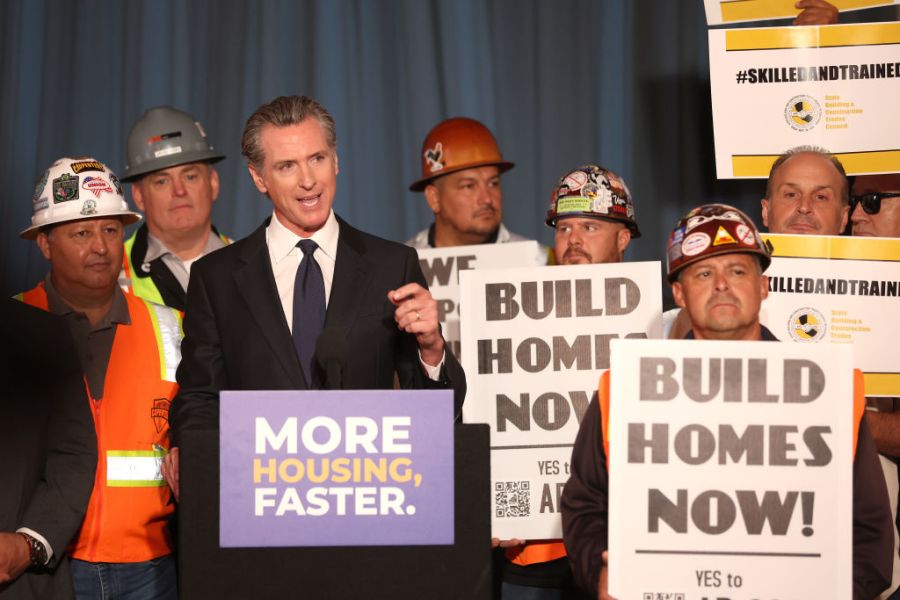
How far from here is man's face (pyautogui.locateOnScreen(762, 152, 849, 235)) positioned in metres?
3.17

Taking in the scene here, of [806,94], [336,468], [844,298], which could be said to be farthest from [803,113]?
[336,468]

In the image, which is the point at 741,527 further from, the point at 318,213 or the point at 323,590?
the point at 318,213

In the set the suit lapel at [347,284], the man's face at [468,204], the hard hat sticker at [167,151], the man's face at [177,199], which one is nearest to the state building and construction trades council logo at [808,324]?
the suit lapel at [347,284]

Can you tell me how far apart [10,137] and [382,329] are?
3.18 m

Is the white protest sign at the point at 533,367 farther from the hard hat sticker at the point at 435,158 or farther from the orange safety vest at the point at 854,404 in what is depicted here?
the hard hat sticker at the point at 435,158

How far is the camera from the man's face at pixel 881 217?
3.40 metres

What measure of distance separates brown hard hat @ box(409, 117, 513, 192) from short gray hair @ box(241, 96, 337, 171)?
66.0 inches

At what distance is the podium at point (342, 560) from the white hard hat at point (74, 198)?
1.59 metres

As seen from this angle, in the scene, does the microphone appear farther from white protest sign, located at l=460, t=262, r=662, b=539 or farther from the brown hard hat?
the brown hard hat

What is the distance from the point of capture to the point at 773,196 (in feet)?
10.6

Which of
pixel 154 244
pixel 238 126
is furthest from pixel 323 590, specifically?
pixel 238 126

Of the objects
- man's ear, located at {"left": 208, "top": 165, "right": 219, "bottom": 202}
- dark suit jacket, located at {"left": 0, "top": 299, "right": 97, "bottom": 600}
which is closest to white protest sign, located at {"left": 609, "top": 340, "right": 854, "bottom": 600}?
dark suit jacket, located at {"left": 0, "top": 299, "right": 97, "bottom": 600}

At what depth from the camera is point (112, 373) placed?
120 inches

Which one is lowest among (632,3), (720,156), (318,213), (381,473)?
(381,473)
